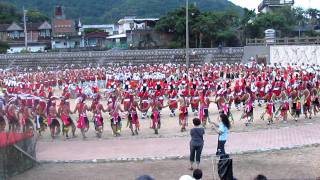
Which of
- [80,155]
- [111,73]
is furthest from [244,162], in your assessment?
[111,73]

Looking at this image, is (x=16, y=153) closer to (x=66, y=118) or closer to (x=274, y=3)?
(x=66, y=118)

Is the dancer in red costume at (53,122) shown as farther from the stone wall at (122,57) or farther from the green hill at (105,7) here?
the green hill at (105,7)

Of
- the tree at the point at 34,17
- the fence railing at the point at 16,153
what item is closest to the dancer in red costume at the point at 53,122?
the fence railing at the point at 16,153

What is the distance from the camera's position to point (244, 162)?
46.4 feet

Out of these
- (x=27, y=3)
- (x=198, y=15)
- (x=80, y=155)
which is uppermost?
(x=27, y=3)

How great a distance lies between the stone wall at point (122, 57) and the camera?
55375 mm

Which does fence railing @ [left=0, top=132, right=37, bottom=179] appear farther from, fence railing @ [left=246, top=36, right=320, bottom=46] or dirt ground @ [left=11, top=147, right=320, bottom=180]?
fence railing @ [left=246, top=36, right=320, bottom=46]

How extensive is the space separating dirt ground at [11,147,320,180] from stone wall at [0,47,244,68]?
39901 millimetres

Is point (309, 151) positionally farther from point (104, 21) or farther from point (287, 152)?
point (104, 21)

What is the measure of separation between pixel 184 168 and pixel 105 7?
127885 mm

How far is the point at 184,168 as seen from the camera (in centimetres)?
1366

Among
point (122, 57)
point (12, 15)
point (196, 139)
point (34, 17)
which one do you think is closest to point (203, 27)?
point (122, 57)

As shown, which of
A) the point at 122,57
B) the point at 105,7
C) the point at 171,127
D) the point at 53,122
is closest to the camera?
the point at 53,122

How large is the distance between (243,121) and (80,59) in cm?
4092
